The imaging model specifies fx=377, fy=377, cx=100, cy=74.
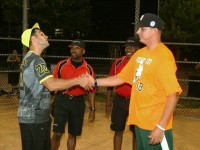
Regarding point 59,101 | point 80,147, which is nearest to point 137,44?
point 59,101

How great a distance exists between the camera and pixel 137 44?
6.39 metres

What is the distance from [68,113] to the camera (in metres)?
6.22

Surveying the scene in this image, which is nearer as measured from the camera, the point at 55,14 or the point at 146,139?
the point at 146,139

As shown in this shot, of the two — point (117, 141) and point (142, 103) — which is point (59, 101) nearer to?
point (117, 141)

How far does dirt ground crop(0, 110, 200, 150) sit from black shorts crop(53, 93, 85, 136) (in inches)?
35.7

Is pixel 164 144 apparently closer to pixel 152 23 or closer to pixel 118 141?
pixel 152 23

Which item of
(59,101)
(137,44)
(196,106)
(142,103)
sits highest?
(137,44)

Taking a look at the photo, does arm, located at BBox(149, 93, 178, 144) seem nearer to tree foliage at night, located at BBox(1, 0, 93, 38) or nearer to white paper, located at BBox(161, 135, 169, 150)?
white paper, located at BBox(161, 135, 169, 150)

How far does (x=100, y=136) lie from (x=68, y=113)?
1.88 meters

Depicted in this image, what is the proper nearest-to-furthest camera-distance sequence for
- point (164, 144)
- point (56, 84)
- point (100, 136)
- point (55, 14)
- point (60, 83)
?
1. point (164, 144)
2. point (56, 84)
3. point (60, 83)
4. point (100, 136)
5. point (55, 14)

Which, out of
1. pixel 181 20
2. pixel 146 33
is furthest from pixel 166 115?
pixel 181 20

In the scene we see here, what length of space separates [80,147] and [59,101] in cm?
129

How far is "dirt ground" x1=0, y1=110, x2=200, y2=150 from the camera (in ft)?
23.5

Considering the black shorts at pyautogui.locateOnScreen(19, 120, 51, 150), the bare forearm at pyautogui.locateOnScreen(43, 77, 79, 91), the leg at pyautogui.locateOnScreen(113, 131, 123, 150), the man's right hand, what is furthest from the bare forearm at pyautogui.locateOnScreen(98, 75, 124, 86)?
the leg at pyautogui.locateOnScreen(113, 131, 123, 150)
